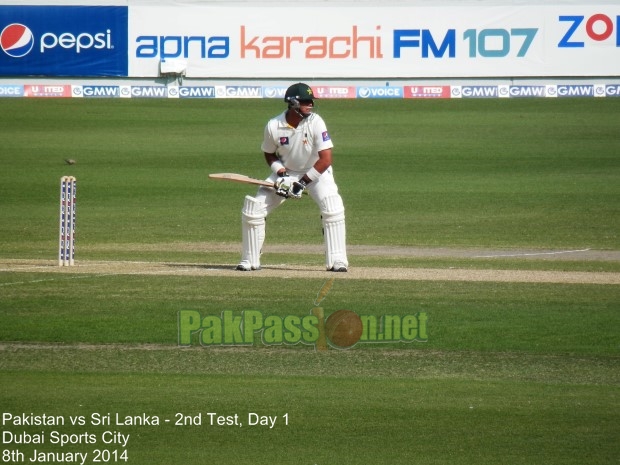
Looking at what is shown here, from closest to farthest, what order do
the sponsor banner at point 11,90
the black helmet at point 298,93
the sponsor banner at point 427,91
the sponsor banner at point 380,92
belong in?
the black helmet at point 298,93 → the sponsor banner at point 11,90 → the sponsor banner at point 427,91 → the sponsor banner at point 380,92

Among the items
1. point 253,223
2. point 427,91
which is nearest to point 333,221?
point 253,223

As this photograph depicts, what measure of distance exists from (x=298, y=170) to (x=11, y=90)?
1029 inches

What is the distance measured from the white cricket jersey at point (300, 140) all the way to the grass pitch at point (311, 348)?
1368 millimetres

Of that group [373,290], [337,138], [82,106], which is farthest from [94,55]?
[373,290]

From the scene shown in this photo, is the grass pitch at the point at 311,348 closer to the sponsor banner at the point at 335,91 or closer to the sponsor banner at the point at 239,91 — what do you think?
the sponsor banner at the point at 335,91

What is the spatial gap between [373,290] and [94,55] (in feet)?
81.9

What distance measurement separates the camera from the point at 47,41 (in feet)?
123

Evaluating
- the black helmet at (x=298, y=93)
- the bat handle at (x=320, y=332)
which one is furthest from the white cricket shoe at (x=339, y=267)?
the bat handle at (x=320, y=332)

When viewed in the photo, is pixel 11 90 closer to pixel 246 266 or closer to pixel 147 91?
pixel 147 91

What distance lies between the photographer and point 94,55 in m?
37.1

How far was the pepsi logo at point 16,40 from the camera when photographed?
37375 mm

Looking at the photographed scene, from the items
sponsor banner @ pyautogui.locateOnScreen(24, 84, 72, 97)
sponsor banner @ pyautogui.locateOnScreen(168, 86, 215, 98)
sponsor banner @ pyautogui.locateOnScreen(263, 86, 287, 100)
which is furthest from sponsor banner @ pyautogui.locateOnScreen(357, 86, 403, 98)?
sponsor banner @ pyautogui.locateOnScreen(24, 84, 72, 97)

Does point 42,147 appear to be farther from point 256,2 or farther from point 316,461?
point 316,461

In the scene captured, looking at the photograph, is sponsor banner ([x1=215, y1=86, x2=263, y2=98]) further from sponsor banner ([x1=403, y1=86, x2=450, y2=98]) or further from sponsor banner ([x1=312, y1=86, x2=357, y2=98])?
sponsor banner ([x1=403, y1=86, x2=450, y2=98])
